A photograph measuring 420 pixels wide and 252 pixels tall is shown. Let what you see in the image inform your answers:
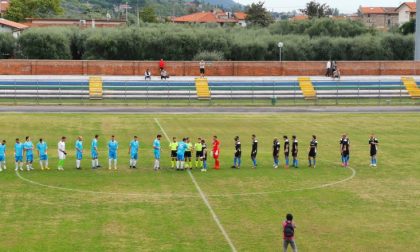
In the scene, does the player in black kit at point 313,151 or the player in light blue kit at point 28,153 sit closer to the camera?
the player in light blue kit at point 28,153

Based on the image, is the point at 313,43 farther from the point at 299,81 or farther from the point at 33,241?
the point at 33,241

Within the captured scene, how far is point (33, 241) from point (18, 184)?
29.0 feet

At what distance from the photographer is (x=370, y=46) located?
9269 centimetres

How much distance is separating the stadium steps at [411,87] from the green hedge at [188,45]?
60.6 ft

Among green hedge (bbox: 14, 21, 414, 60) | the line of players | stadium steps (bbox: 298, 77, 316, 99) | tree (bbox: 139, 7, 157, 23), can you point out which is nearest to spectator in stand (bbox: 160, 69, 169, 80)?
stadium steps (bbox: 298, 77, 316, 99)

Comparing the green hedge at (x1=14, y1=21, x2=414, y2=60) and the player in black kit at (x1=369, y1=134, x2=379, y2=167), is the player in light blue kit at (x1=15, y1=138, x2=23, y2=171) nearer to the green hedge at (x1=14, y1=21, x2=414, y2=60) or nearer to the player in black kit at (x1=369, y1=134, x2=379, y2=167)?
the player in black kit at (x1=369, y1=134, x2=379, y2=167)

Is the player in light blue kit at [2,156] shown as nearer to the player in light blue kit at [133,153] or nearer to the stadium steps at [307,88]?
the player in light blue kit at [133,153]

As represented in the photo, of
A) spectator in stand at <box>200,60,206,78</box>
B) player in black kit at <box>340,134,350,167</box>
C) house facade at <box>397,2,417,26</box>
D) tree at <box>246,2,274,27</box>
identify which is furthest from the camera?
house facade at <box>397,2,417,26</box>

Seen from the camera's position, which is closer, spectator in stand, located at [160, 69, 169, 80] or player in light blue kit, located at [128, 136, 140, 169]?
player in light blue kit, located at [128, 136, 140, 169]

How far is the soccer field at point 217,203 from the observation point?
23.5m

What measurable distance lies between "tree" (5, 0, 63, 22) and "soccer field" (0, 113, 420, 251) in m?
107

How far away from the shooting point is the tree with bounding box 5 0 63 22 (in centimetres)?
14800

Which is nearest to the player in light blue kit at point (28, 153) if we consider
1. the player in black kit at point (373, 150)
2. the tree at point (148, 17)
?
the player in black kit at point (373, 150)

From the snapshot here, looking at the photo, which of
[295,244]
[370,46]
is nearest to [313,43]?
[370,46]
